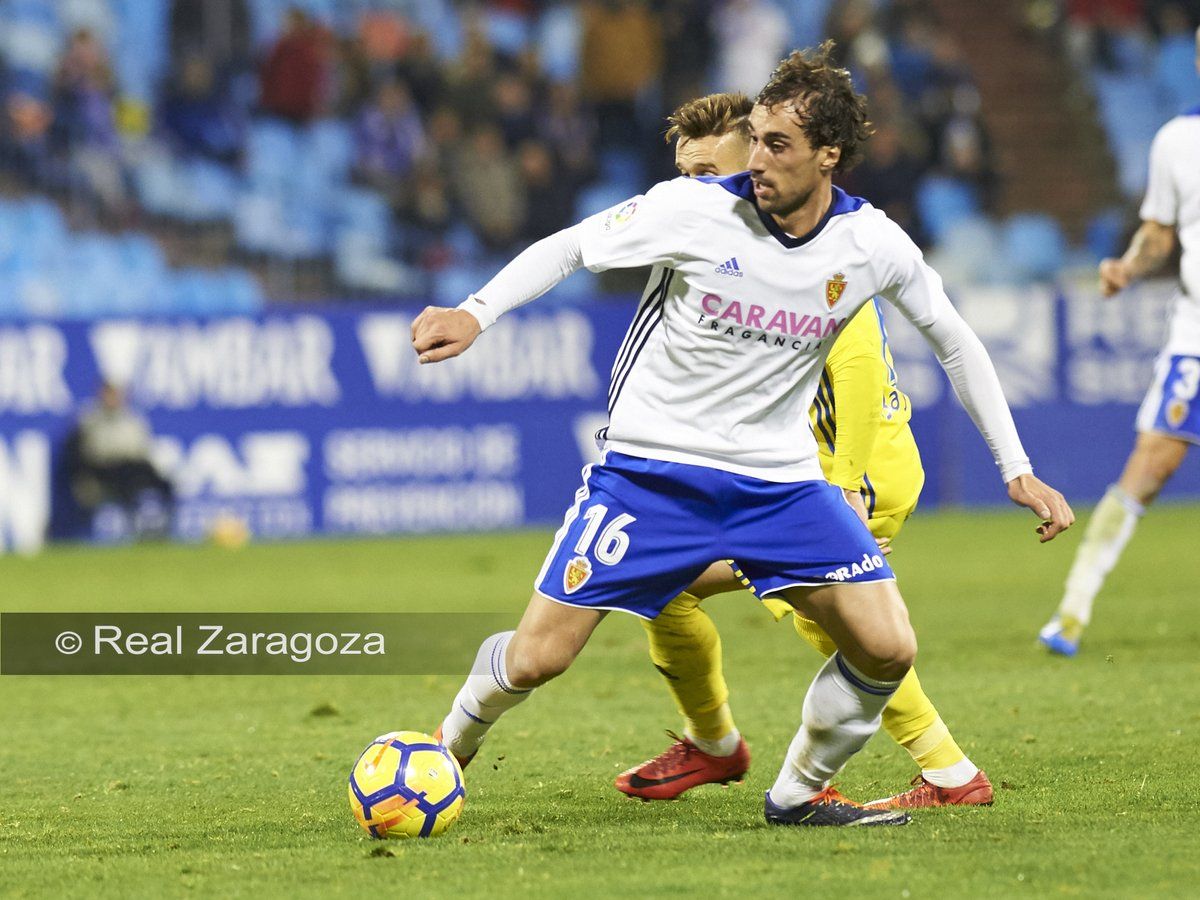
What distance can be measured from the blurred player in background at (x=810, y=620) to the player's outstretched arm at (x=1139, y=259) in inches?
106

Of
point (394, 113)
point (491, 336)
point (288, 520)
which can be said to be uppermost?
point (394, 113)

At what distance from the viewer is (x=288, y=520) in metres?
14.7

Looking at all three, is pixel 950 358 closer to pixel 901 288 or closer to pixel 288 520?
pixel 901 288

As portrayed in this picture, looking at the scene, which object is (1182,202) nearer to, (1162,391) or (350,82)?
(1162,391)

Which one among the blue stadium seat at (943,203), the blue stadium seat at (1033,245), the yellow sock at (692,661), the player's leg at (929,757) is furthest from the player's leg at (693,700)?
the blue stadium seat at (1033,245)

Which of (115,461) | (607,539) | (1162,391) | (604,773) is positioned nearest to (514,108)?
(115,461)

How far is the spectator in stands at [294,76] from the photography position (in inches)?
658

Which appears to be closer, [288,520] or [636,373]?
[636,373]

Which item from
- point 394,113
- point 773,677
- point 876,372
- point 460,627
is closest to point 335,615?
point 460,627

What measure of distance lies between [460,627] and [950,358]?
511 centimetres

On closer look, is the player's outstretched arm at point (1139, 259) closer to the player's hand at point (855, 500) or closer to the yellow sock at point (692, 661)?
the player's hand at point (855, 500)

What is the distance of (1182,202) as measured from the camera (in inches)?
320

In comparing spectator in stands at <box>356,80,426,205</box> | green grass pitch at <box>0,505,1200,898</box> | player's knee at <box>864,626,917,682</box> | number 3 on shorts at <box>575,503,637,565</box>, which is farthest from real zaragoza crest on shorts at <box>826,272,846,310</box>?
spectator in stands at <box>356,80,426,205</box>

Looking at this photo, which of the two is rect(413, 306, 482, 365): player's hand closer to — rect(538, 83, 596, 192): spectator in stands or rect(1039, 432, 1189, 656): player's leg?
rect(1039, 432, 1189, 656): player's leg
